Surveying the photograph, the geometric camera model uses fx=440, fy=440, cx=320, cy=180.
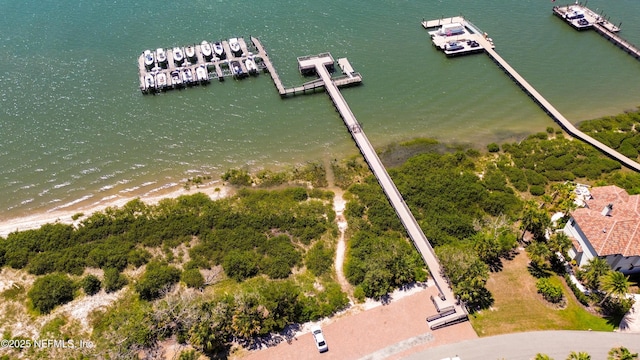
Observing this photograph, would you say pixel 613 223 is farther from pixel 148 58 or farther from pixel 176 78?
pixel 148 58

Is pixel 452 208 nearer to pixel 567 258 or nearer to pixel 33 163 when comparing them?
pixel 567 258

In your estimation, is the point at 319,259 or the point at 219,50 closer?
the point at 319,259

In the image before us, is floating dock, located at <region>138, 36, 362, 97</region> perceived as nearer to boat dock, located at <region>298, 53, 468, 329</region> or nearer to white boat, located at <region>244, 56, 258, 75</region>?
white boat, located at <region>244, 56, 258, 75</region>

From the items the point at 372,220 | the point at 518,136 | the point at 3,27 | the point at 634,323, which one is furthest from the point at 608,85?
the point at 3,27

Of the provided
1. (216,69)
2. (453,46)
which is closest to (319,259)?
(216,69)

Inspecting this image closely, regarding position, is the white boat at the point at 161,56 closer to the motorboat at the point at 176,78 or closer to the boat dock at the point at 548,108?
the motorboat at the point at 176,78
